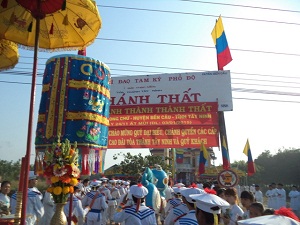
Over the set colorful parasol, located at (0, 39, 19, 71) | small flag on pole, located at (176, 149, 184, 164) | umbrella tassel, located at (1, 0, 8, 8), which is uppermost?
small flag on pole, located at (176, 149, 184, 164)

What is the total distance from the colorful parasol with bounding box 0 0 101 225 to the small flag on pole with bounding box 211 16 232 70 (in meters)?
12.0

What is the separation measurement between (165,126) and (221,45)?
17.2ft

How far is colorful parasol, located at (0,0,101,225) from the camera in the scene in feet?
12.5

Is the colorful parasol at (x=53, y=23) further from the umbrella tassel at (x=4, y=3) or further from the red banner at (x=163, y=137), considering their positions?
the red banner at (x=163, y=137)

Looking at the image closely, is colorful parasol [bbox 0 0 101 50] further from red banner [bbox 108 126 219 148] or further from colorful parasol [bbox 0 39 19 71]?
red banner [bbox 108 126 219 148]

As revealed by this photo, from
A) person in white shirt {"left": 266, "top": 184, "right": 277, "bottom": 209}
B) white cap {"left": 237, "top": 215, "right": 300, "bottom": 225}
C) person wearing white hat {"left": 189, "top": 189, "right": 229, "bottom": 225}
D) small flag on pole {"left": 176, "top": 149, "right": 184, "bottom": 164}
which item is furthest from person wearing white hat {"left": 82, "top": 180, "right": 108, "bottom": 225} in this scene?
small flag on pole {"left": 176, "top": 149, "right": 184, "bottom": 164}

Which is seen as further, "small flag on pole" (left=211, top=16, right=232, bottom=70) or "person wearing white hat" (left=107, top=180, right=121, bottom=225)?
"small flag on pole" (left=211, top=16, right=232, bottom=70)

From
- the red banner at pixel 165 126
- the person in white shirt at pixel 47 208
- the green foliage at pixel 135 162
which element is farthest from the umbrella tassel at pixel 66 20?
the green foliage at pixel 135 162

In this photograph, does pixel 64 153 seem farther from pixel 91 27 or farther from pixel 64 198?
pixel 91 27

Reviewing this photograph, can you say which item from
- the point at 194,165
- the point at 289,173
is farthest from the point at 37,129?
the point at 289,173

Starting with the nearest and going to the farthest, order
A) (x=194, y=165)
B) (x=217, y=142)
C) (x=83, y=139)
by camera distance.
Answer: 1. (x=83, y=139)
2. (x=217, y=142)
3. (x=194, y=165)

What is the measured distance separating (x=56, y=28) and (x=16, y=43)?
68 cm

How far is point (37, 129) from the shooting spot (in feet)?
26.1

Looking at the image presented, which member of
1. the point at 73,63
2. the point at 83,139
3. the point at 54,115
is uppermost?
the point at 73,63
